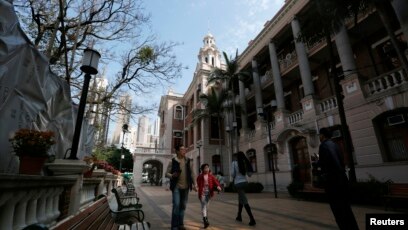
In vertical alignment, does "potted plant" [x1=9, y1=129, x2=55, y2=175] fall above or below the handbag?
above

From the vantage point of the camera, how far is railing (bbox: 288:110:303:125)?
1345 centimetres

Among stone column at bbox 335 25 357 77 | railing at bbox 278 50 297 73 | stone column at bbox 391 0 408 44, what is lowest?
stone column at bbox 391 0 408 44

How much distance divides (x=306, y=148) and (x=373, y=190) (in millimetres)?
5674

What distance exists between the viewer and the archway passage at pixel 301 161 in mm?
12941

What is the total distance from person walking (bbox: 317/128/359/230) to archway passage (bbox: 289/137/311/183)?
1021 cm

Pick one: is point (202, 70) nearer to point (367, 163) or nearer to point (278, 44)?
point (278, 44)

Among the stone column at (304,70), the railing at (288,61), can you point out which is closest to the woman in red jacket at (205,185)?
the stone column at (304,70)

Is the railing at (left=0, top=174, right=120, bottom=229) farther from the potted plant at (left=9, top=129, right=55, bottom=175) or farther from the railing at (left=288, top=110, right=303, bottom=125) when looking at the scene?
the railing at (left=288, top=110, right=303, bottom=125)

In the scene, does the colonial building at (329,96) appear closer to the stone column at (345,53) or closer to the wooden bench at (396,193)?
the stone column at (345,53)

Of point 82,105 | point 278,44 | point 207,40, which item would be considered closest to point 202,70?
point 207,40

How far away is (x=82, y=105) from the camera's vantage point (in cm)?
397

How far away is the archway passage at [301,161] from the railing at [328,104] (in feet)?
7.44

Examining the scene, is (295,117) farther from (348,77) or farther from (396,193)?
(396,193)

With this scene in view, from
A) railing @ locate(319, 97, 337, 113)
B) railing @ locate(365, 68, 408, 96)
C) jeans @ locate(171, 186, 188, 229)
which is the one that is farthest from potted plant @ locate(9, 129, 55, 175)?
railing @ locate(319, 97, 337, 113)
